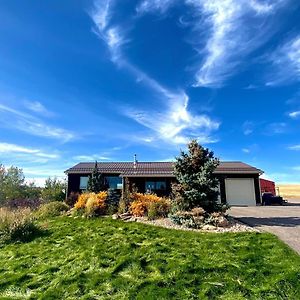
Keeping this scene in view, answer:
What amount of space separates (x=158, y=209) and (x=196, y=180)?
2.37 meters

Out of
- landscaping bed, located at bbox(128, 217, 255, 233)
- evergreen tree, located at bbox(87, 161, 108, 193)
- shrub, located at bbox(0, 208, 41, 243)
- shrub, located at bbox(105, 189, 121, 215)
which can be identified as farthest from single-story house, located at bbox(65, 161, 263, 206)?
shrub, located at bbox(0, 208, 41, 243)

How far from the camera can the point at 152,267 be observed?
6391 millimetres

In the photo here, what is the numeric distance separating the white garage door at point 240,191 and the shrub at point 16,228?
18343 mm

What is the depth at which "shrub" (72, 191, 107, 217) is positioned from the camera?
13.2 metres

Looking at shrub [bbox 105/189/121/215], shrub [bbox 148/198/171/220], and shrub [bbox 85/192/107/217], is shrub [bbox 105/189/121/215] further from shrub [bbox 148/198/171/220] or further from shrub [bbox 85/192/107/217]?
shrub [bbox 148/198/171/220]

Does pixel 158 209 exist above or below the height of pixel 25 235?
above

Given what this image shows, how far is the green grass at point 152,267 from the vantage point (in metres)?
5.39

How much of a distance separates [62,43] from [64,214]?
8.40 meters

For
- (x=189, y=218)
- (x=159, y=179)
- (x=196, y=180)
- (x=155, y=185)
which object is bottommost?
(x=189, y=218)

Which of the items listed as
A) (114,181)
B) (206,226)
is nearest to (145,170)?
(114,181)

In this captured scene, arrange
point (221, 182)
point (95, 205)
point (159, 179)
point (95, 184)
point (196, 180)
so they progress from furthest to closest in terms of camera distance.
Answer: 1. point (221, 182)
2. point (159, 179)
3. point (95, 184)
4. point (95, 205)
5. point (196, 180)

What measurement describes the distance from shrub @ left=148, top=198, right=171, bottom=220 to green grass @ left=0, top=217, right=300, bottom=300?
286cm

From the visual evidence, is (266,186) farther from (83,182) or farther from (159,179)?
(83,182)

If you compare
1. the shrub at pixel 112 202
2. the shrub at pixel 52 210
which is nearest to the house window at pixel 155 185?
the shrub at pixel 112 202
